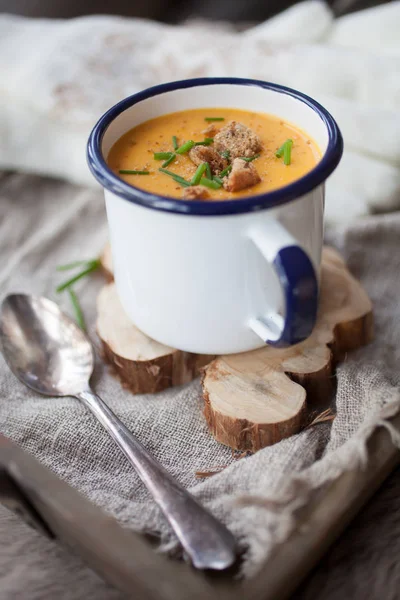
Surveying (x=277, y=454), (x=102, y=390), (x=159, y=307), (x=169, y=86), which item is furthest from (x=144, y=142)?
(x=277, y=454)

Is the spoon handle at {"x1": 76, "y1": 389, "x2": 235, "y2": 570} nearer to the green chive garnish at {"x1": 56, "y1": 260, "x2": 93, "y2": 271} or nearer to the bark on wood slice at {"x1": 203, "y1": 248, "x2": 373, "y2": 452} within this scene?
the bark on wood slice at {"x1": 203, "y1": 248, "x2": 373, "y2": 452}

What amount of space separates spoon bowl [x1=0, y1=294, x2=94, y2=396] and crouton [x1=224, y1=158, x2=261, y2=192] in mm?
413

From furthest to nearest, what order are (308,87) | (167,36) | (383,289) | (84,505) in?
(167,36), (308,87), (383,289), (84,505)

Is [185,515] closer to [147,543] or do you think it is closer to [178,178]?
[147,543]

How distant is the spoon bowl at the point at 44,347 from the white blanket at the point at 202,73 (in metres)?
0.48

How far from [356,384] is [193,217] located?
378mm

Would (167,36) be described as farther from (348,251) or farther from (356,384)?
(356,384)

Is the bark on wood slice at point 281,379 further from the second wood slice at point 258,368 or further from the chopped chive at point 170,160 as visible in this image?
the chopped chive at point 170,160

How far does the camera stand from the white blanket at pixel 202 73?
1.37m

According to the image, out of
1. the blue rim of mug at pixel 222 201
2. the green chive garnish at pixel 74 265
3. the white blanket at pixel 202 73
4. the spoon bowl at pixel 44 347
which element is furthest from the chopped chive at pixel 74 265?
the blue rim of mug at pixel 222 201

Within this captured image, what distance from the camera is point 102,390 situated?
3.76 feet

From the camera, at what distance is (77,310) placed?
1294 millimetres

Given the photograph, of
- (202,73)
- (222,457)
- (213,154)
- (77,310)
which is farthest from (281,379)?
(202,73)

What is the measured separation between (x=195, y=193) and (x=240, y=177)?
0.24 feet
